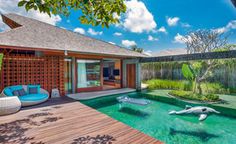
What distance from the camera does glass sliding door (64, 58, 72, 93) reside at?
1054 cm

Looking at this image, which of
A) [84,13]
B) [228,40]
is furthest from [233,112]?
[228,40]

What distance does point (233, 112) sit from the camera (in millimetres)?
7145

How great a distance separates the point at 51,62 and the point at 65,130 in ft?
21.8

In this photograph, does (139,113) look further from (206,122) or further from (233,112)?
(233,112)

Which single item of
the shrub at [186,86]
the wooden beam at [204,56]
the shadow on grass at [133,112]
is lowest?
the shadow on grass at [133,112]

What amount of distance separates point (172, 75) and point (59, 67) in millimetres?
11923

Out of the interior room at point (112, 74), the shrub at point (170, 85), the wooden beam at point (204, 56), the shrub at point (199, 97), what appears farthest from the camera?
the interior room at point (112, 74)

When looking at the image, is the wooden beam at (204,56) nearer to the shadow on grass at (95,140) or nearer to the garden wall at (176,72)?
the garden wall at (176,72)

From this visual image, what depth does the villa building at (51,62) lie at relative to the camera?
7699mm

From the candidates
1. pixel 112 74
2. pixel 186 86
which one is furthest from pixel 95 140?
pixel 112 74

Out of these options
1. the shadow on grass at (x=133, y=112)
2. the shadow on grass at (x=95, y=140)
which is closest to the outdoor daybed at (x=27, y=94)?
the shadow on grass at (x=133, y=112)

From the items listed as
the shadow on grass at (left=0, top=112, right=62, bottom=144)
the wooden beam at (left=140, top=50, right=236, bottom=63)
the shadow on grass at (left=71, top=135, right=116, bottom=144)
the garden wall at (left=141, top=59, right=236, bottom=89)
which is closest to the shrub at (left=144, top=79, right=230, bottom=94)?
the garden wall at (left=141, top=59, right=236, bottom=89)

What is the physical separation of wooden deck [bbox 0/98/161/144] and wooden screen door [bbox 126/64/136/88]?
879 cm

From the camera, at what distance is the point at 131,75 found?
14094mm
